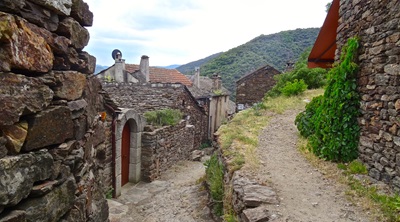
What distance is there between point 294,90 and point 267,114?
3275mm

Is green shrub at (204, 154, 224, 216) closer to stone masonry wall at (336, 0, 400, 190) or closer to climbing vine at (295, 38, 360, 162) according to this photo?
climbing vine at (295, 38, 360, 162)

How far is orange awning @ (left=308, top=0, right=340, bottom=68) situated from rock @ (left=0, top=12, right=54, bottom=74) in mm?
5995

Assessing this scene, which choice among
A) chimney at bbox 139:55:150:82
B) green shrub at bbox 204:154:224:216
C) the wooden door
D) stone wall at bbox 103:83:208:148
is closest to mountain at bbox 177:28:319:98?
chimney at bbox 139:55:150:82

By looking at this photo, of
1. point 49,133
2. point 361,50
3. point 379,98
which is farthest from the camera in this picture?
point 361,50

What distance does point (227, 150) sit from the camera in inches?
252

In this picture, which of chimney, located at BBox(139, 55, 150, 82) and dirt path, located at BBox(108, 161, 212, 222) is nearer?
dirt path, located at BBox(108, 161, 212, 222)

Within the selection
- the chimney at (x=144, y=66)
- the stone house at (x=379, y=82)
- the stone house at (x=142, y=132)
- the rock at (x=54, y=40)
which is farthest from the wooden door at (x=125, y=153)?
the chimney at (x=144, y=66)

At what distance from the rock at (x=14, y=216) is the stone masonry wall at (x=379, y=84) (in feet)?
14.0

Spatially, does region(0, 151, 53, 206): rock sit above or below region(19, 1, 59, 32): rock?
below

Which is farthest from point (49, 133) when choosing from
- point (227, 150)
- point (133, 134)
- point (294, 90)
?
point (294, 90)

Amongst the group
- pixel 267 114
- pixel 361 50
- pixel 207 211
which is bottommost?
pixel 207 211

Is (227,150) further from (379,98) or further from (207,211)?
(379,98)

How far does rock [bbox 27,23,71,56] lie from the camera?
5.92 ft

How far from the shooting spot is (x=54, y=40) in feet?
6.48
